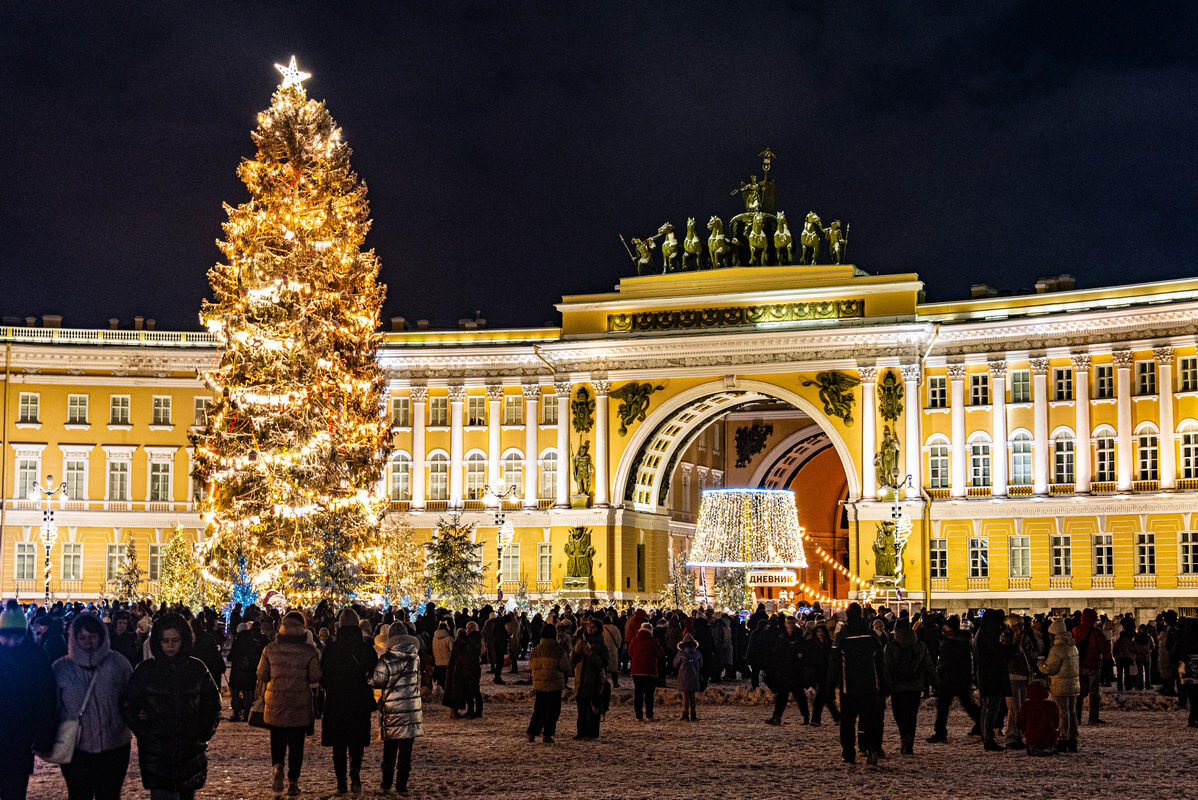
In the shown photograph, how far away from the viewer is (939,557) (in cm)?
6019

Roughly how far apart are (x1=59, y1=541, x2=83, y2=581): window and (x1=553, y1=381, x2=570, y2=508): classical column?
19519mm

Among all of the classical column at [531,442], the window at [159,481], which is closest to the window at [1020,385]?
the classical column at [531,442]

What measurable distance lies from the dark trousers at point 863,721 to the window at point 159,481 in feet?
175

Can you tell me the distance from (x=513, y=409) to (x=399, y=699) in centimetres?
5079

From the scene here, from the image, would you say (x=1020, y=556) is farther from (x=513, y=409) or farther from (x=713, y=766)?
(x=713, y=766)

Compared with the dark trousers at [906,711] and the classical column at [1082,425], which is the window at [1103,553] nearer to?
the classical column at [1082,425]

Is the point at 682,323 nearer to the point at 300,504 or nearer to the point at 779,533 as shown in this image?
the point at 779,533

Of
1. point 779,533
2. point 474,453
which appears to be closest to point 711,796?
point 779,533

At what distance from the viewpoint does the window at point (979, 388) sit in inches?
2386

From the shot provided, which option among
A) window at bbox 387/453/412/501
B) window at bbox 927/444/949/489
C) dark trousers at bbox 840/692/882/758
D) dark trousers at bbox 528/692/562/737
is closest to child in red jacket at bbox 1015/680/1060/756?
dark trousers at bbox 840/692/882/758

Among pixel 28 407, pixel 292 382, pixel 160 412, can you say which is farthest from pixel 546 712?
pixel 28 407

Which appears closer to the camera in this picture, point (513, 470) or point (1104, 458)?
point (1104, 458)

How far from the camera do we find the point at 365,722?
54.4ft

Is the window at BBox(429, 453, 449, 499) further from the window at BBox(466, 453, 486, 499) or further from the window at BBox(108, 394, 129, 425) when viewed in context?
the window at BBox(108, 394, 129, 425)
